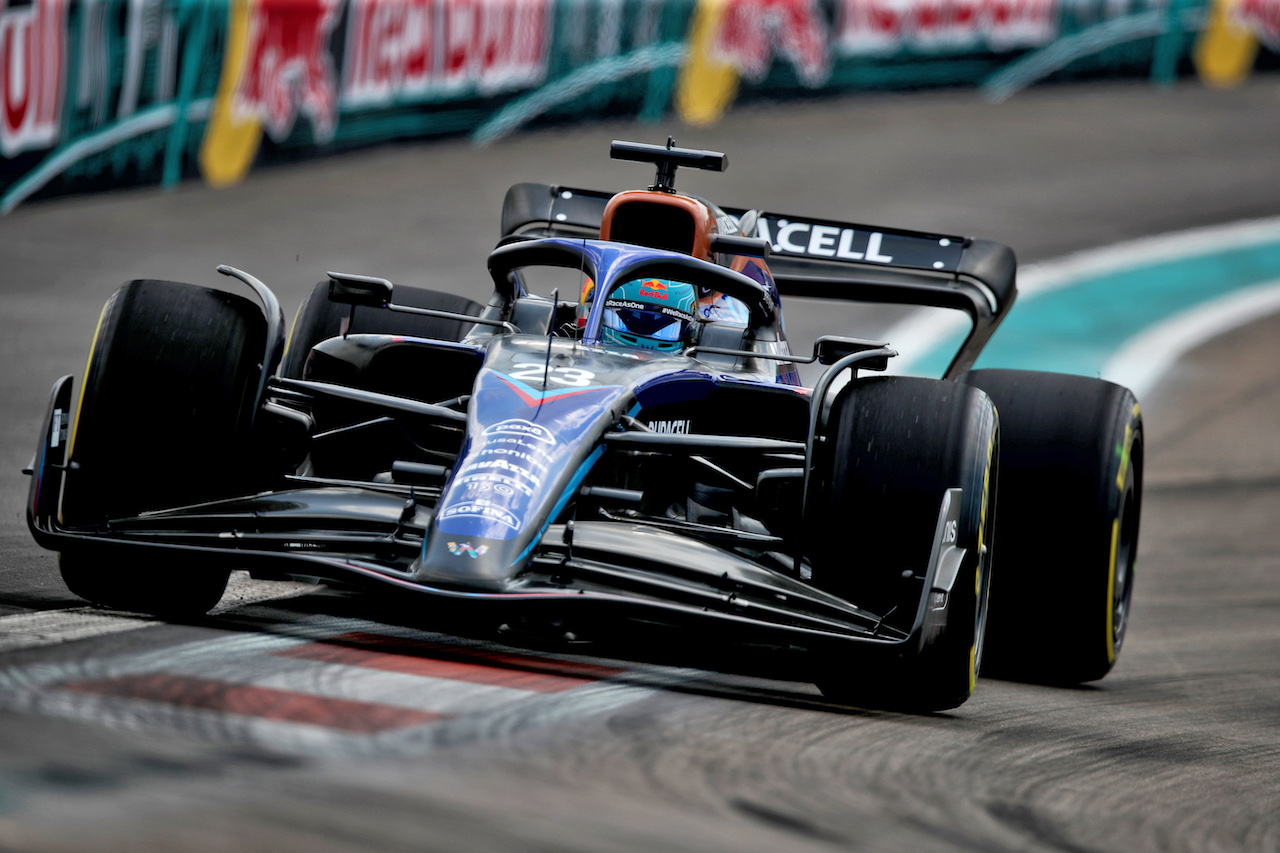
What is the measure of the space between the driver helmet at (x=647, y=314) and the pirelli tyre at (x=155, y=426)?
1.56 meters

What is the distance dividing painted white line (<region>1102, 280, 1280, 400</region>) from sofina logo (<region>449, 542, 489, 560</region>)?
945 cm

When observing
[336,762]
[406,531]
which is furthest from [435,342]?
[336,762]

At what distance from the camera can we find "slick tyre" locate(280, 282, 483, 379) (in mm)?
7000

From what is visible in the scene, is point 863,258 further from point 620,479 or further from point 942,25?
point 942,25

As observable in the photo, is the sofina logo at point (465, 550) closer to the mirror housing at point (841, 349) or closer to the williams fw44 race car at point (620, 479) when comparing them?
the williams fw44 race car at point (620, 479)

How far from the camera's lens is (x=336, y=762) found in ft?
11.9

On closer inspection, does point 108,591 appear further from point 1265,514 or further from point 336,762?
point 1265,514

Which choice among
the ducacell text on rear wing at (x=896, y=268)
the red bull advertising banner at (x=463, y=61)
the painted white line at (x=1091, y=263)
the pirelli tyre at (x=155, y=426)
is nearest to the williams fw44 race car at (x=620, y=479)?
the pirelli tyre at (x=155, y=426)

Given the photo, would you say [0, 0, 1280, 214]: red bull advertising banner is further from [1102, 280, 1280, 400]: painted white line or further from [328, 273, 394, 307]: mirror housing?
[328, 273, 394, 307]: mirror housing

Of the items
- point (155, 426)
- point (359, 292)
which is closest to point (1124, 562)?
point (359, 292)

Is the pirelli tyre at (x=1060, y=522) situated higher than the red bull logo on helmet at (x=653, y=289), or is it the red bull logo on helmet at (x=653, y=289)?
the red bull logo on helmet at (x=653, y=289)

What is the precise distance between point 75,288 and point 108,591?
26.5 ft

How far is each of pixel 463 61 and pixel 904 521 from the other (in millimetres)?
14532

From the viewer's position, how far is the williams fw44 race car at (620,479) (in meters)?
4.90
